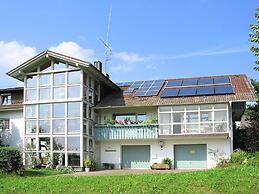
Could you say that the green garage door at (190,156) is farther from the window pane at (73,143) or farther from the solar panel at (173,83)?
the window pane at (73,143)

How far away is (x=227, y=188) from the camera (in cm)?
1293

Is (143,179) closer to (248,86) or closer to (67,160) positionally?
(67,160)

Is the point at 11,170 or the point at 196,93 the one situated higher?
the point at 196,93

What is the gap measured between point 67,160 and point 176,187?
15.2 metres

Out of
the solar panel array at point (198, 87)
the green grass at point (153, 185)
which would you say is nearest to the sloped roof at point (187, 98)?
the solar panel array at point (198, 87)

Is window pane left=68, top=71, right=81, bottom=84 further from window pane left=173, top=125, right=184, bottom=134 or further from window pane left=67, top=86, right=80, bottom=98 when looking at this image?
window pane left=173, top=125, right=184, bottom=134

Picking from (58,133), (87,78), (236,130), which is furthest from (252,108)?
(58,133)

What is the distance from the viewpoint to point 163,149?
1134 inches

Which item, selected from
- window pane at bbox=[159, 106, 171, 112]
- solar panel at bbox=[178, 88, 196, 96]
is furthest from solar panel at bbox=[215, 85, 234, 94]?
window pane at bbox=[159, 106, 171, 112]

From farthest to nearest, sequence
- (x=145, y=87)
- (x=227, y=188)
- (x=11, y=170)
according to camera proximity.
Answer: (x=145, y=87) → (x=11, y=170) → (x=227, y=188)

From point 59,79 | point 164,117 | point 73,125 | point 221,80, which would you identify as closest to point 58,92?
point 59,79

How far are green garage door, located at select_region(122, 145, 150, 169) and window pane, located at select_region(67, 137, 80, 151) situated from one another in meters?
4.04

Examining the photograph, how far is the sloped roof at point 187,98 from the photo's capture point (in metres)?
26.8

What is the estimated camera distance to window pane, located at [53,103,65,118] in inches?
1115
